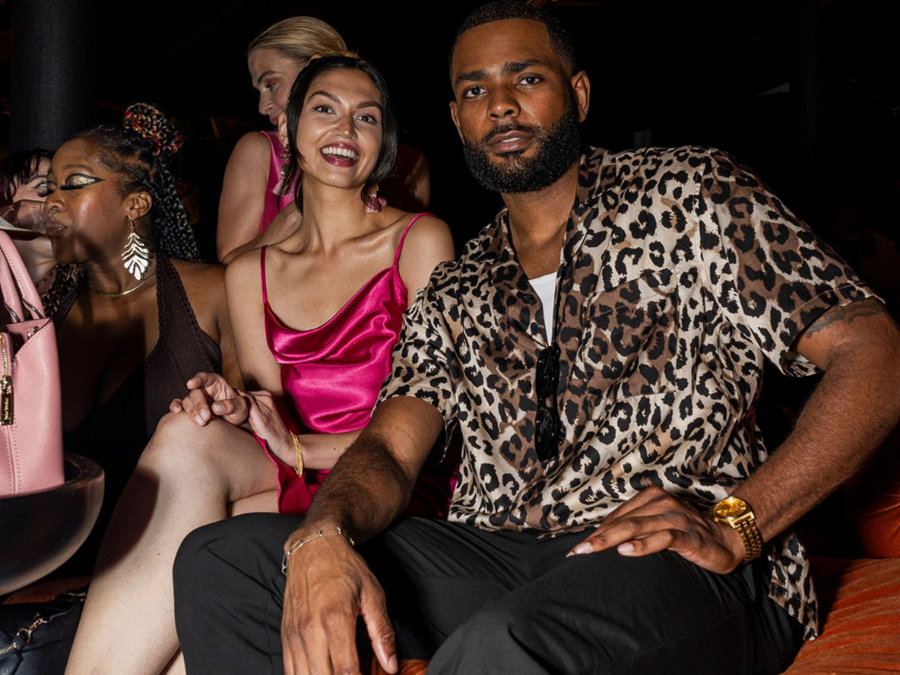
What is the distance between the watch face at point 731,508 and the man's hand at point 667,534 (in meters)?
0.02

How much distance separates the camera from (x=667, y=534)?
1316 millimetres

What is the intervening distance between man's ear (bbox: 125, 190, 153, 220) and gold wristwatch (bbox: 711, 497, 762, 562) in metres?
1.84

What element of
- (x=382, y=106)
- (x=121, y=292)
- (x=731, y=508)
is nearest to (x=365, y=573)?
(x=731, y=508)

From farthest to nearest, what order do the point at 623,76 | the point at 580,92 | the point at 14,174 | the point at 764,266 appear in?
the point at 623,76, the point at 14,174, the point at 580,92, the point at 764,266

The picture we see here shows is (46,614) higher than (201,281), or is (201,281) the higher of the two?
(201,281)

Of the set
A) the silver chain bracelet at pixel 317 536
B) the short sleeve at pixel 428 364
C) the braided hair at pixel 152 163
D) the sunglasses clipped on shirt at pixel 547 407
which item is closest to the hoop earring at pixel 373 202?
the braided hair at pixel 152 163

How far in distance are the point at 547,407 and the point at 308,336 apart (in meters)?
0.93

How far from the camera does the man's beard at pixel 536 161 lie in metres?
1.93

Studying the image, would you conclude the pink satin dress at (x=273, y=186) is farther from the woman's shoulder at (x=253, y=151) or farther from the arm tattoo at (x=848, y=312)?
the arm tattoo at (x=848, y=312)

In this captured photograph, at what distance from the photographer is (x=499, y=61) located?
6.64 ft

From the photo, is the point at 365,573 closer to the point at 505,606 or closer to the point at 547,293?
the point at 505,606

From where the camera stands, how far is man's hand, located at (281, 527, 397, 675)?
52.0 inches

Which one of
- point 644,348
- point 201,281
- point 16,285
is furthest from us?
point 201,281

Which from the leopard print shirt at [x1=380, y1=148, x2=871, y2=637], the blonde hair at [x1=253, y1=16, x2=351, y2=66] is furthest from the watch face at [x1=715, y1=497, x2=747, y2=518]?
the blonde hair at [x1=253, y1=16, x2=351, y2=66]
